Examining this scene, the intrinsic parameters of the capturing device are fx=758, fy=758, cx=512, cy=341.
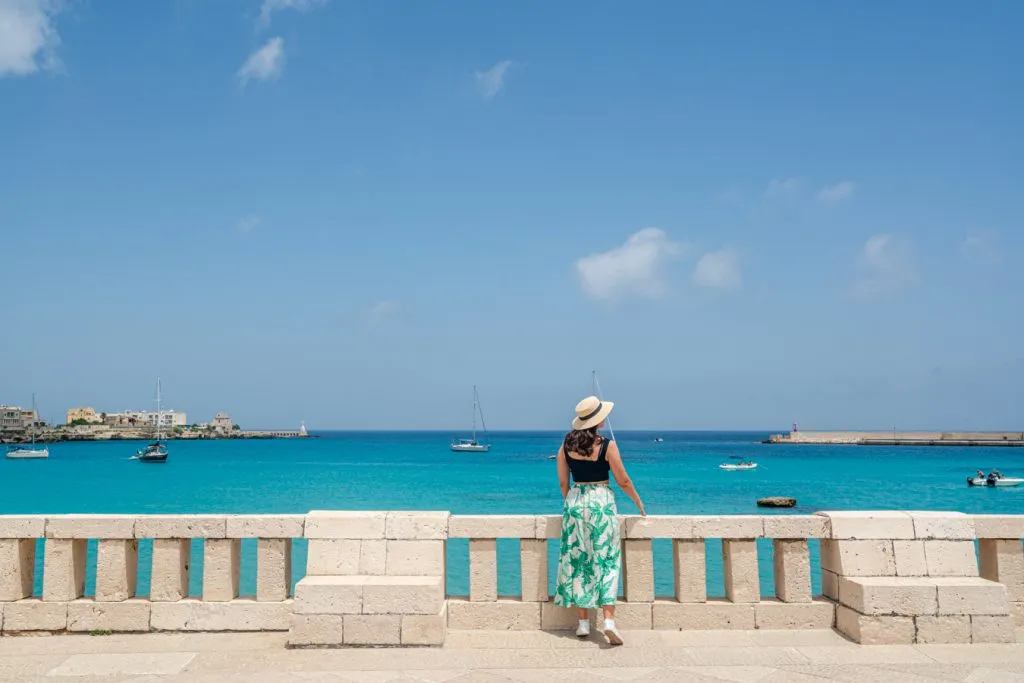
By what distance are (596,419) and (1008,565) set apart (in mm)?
3857

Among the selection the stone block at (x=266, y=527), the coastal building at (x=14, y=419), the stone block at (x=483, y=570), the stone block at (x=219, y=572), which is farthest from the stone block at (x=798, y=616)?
the coastal building at (x=14, y=419)

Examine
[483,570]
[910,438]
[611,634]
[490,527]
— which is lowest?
[910,438]

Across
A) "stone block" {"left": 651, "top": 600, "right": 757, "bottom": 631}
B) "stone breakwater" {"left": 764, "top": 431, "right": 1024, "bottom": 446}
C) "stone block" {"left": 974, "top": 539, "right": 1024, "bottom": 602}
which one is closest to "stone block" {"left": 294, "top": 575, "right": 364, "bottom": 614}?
"stone block" {"left": 651, "top": 600, "right": 757, "bottom": 631}

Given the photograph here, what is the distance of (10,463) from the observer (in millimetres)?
97750

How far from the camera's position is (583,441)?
20.5 ft

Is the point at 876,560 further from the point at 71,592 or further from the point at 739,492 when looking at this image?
the point at 739,492

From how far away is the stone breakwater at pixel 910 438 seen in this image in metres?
139

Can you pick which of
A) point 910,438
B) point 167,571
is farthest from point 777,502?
point 910,438

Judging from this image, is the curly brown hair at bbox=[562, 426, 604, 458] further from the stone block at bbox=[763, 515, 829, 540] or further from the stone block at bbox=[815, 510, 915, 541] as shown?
the stone block at bbox=[815, 510, 915, 541]

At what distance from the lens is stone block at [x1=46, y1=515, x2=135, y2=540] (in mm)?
6316

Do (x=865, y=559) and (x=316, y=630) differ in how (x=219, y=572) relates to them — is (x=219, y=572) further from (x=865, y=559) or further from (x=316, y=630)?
(x=865, y=559)

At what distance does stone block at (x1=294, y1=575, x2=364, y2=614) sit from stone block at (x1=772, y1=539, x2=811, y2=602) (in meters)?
3.52

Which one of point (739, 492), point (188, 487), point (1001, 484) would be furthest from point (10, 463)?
point (1001, 484)

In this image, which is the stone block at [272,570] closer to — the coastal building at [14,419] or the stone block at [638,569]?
the stone block at [638,569]
